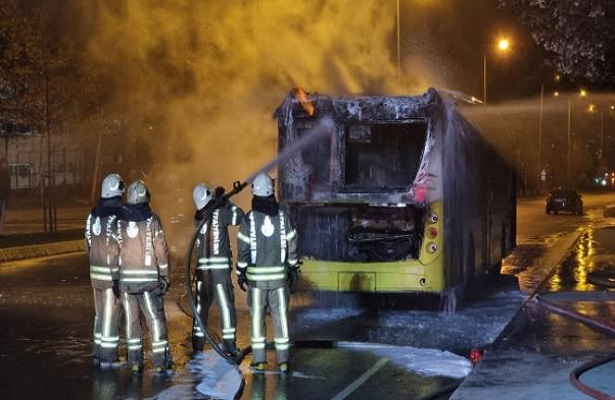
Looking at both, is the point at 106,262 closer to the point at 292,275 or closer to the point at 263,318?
the point at 263,318

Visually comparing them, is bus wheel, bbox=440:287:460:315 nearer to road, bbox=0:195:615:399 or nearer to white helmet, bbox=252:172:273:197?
road, bbox=0:195:615:399

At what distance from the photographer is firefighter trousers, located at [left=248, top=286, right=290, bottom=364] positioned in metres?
7.63

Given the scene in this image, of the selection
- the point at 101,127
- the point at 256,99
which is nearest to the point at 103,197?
the point at 256,99

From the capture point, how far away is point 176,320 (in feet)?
34.8

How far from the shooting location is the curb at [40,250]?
697 inches

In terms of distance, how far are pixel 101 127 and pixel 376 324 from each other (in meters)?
30.2

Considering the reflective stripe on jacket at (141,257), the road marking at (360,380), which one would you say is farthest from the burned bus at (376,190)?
the reflective stripe on jacket at (141,257)

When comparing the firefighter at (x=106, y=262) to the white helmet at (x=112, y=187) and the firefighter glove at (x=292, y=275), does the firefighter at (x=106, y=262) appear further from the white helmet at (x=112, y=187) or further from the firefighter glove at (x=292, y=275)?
the firefighter glove at (x=292, y=275)

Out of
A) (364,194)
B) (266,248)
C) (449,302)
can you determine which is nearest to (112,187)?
(266,248)

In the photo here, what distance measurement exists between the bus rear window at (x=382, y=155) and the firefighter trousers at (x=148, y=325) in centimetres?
385

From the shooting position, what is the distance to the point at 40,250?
1873 cm

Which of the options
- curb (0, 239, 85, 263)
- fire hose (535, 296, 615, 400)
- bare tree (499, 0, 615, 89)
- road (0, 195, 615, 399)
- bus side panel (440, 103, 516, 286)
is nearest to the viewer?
fire hose (535, 296, 615, 400)

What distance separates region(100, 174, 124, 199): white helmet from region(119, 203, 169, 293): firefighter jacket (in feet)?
0.92

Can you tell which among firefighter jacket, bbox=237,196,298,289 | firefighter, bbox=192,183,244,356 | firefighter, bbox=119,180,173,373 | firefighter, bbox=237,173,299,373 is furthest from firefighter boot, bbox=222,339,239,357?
firefighter jacket, bbox=237,196,298,289
